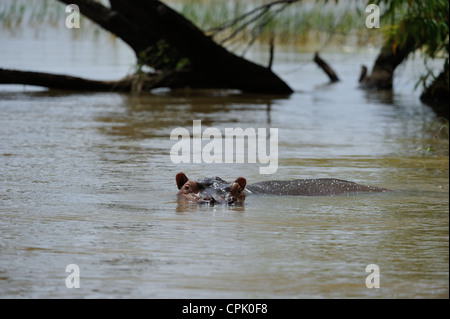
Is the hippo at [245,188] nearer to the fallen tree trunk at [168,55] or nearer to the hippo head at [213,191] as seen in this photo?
the hippo head at [213,191]

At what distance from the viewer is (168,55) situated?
13664mm

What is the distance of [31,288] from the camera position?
3.78m

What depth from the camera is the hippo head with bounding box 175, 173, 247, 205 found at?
552 cm

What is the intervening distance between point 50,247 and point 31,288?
26.4 inches

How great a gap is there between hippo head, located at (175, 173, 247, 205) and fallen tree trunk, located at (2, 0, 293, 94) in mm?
7146

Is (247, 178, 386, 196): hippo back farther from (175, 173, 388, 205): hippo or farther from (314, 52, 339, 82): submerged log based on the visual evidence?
(314, 52, 339, 82): submerged log

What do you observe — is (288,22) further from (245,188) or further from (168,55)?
(245,188)

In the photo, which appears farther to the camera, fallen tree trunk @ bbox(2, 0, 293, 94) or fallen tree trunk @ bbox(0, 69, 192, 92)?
fallen tree trunk @ bbox(0, 69, 192, 92)

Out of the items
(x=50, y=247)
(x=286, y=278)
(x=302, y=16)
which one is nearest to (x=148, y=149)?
(x=50, y=247)

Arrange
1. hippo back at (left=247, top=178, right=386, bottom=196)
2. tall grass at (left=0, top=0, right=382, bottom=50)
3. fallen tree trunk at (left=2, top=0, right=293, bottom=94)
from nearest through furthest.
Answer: hippo back at (left=247, top=178, right=386, bottom=196) < fallen tree trunk at (left=2, top=0, right=293, bottom=94) < tall grass at (left=0, top=0, right=382, bottom=50)

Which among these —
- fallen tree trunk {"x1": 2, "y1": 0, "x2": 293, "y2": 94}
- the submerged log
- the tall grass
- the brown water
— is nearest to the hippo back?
the brown water

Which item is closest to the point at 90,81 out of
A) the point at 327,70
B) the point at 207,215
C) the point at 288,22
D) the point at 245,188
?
the point at 327,70

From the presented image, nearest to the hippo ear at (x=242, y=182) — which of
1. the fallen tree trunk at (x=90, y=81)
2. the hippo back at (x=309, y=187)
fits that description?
the hippo back at (x=309, y=187)

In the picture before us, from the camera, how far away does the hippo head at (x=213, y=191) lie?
5.52 m
